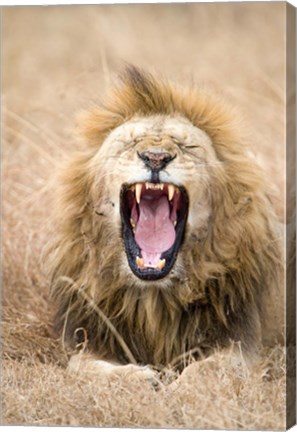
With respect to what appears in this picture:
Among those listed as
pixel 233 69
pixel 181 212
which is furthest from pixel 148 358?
pixel 233 69

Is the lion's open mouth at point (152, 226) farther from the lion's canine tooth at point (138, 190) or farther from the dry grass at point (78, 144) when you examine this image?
the dry grass at point (78, 144)

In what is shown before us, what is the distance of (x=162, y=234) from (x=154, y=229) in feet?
0.12

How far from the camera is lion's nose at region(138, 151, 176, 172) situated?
6383 millimetres

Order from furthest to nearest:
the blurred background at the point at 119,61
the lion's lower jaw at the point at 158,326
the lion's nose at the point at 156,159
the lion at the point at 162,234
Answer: the blurred background at the point at 119,61 → the lion's lower jaw at the point at 158,326 → the lion at the point at 162,234 → the lion's nose at the point at 156,159

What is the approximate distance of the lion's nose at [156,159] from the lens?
638 cm

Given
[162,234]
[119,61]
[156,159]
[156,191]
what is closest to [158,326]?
[162,234]

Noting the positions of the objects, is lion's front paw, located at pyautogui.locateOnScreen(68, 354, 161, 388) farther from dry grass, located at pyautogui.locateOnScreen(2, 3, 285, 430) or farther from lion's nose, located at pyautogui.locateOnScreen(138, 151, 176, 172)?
lion's nose, located at pyautogui.locateOnScreen(138, 151, 176, 172)

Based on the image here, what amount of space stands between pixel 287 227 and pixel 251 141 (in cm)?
49

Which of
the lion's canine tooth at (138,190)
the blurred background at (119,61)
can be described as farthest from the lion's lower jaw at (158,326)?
the blurred background at (119,61)

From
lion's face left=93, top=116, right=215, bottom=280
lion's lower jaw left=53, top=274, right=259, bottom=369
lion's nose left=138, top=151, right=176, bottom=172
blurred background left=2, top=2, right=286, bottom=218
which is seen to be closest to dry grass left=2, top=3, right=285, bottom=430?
blurred background left=2, top=2, right=286, bottom=218

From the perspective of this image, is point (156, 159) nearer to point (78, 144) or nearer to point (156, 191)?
point (156, 191)

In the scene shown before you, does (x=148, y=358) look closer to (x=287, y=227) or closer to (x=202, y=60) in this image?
(x=287, y=227)

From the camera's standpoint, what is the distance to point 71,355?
6785mm

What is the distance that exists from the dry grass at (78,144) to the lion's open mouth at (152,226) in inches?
16.3
